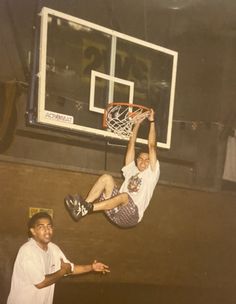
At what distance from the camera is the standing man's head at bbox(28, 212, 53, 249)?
378 centimetres

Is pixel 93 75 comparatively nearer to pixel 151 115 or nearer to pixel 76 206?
pixel 151 115

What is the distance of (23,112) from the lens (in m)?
5.80

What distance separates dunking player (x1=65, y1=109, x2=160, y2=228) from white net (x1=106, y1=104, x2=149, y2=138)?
6 cm

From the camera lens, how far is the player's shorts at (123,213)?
15.1ft

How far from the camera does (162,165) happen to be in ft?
23.1

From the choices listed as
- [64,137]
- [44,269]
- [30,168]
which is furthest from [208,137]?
[44,269]

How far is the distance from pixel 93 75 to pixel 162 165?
2.78 meters

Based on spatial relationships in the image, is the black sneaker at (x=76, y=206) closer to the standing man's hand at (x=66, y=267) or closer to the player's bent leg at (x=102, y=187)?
the player's bent leg at (x=102, y=187)

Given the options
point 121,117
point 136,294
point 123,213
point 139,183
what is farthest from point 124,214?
point 121,117

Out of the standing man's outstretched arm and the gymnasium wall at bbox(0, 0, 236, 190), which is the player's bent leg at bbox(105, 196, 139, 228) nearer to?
the standing man's outstretched arm

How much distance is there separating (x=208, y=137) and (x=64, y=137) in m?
2.37

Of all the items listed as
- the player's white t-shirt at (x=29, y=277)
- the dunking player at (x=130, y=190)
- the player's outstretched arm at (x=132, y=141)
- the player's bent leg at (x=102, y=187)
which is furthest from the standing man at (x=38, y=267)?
the player's outstretched arm at (x=132, y=141)

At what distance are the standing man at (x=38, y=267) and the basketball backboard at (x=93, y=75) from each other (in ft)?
3.84

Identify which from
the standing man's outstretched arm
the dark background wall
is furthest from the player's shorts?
the standing man's outstretched arm
